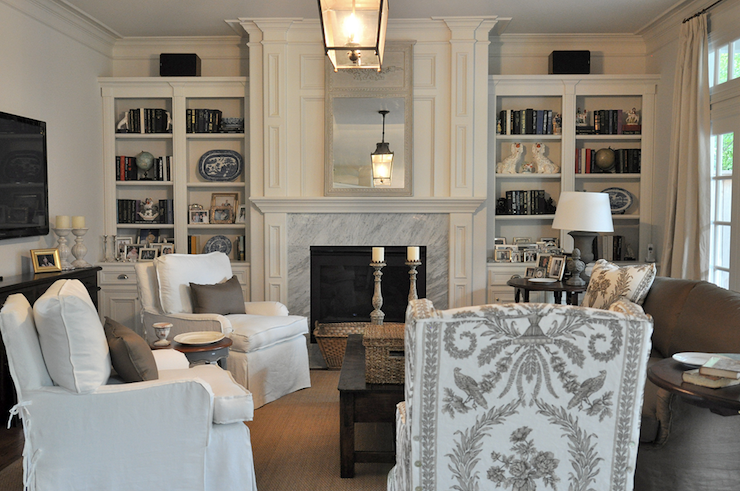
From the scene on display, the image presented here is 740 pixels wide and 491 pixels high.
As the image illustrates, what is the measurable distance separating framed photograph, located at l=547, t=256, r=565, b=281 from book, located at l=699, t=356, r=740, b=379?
97.3 inches

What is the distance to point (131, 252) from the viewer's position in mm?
5426

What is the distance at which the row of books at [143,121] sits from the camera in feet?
17.7

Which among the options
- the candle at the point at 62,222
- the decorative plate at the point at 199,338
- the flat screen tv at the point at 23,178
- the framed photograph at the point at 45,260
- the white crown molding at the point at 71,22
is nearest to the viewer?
the decorative plate at the point at 199,338

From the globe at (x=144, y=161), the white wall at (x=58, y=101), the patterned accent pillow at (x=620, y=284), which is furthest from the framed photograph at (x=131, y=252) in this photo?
the patterned accent pillow at (x=620, y=284)

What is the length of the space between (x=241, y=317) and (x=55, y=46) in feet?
8.78

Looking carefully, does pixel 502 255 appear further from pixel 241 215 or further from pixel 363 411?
pixel 363 411

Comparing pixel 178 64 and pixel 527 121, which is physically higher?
pixel 178 64

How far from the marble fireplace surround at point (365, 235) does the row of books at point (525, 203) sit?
18.4 inches

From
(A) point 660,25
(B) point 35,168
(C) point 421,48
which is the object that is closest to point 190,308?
(B) point 35,168

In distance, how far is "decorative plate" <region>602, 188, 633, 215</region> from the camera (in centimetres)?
543

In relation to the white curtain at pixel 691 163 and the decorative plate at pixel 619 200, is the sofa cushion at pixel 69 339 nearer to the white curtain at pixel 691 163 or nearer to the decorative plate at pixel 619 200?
the white curtain at pixel 691 163

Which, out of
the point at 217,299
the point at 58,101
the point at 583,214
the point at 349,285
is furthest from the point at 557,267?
the point at 58,101

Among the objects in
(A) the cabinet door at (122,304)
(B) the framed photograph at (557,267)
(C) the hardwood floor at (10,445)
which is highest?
(B) the framed photograph at (557,267)

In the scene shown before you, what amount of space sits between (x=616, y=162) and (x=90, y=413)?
4905 millimetres
